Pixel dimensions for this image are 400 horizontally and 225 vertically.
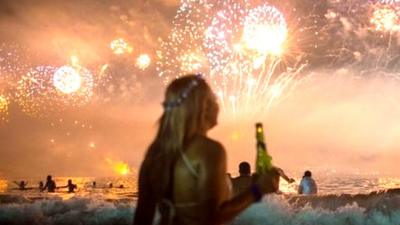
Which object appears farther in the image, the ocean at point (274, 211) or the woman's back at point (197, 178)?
the ocean at point (274, 211)

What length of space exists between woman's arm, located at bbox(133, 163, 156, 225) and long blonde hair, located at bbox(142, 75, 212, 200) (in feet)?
0.20

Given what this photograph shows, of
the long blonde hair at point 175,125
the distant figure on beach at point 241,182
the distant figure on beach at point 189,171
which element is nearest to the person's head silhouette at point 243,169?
the distant figure on beach at point 241,182

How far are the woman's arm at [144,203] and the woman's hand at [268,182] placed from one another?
32.1 inches

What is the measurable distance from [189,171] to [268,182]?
23.4 inches

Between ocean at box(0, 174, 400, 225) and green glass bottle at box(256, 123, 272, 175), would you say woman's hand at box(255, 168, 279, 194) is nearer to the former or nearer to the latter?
green glass bottle at box(256, 123, 272, 175)

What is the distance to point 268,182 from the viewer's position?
12.9 feet

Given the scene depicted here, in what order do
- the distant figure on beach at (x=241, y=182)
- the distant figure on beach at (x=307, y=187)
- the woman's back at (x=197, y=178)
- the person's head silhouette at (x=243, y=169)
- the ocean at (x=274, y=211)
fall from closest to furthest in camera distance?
the woman's back at (x=197, y=178) → the ocean at (x=274, y=211) → the distant figure on beach at (x=241, y=182) → the person's head silhouette at (x=243, y=169) → the distant figure on beach at (x=307, y=187)

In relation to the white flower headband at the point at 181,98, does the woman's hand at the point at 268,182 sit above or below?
below

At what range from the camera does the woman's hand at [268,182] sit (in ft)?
12.9

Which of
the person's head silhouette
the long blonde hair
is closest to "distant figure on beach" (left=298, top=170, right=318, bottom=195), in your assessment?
the person's head silhouette

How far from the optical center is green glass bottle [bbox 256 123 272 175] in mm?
4062

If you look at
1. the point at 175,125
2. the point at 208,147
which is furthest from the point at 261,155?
the point at 175,125

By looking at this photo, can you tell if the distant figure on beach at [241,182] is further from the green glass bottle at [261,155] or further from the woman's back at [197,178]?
the woman's back at [197,178]

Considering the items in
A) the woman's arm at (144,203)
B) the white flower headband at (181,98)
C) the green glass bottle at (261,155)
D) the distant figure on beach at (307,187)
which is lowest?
the woman's arm at (144,203)
